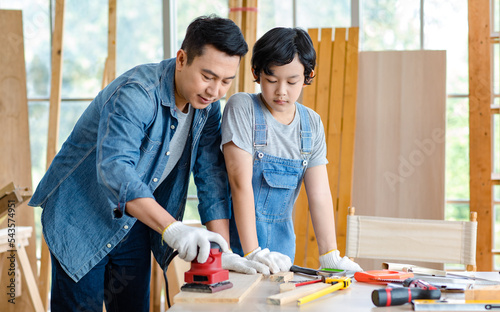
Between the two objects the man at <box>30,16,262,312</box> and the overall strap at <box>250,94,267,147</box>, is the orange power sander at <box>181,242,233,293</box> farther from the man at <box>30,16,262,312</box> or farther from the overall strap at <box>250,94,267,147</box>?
the overall strap at <box>250,94,267,147</box>

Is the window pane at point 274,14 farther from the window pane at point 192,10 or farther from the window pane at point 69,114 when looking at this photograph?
the window pane at point 69,114

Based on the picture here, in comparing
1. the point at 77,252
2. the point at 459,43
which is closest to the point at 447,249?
the point at 77,252

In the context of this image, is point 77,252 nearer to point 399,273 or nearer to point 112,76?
point 399,273

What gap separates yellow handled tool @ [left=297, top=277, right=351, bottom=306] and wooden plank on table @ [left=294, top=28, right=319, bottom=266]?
6.88ft

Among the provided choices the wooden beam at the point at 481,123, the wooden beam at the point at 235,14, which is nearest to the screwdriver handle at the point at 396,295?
the wooden beam at the point at 481,123

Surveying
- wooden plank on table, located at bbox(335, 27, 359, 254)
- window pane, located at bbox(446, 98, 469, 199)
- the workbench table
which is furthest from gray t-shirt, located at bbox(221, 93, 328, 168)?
window pane, located at bbox(446, 98, 469, 199)

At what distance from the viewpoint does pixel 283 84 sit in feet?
6.15

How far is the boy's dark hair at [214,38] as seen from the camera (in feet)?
5.50

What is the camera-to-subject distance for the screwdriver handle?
1.31 meters

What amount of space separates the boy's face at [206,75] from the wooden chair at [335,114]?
6.51 ft

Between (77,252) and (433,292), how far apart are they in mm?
1128

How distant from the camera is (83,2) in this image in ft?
14.2

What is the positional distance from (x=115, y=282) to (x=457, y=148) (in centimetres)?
295

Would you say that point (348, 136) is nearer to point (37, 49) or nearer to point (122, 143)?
point (122, 143)
